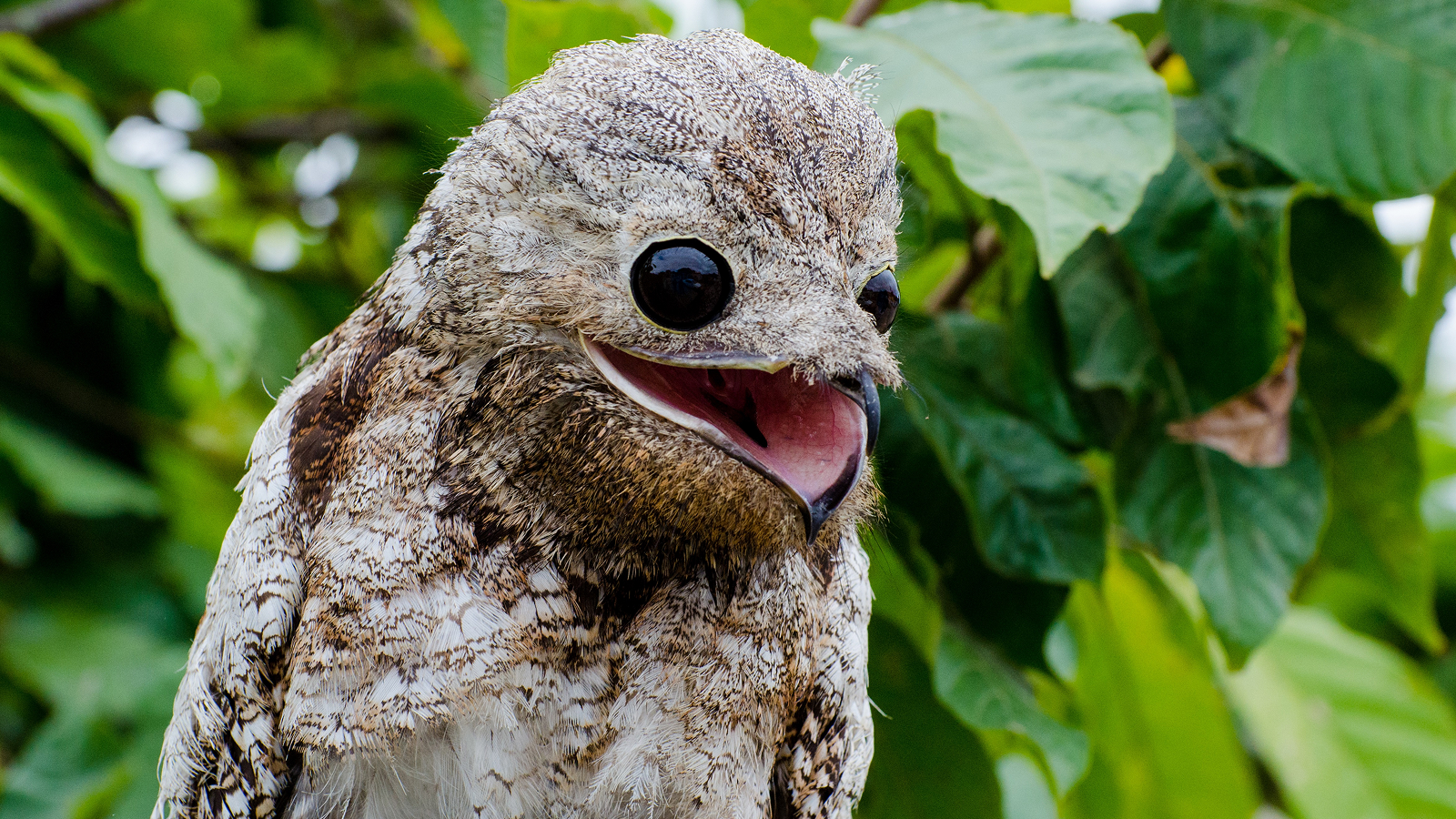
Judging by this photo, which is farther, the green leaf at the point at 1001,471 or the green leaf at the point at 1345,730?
the green leaf at the point at 1345,730

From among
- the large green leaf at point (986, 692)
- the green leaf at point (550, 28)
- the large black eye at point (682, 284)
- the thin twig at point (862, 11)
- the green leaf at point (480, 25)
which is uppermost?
the large black eye at point (682, 284)

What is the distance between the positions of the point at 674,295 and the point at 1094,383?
124cm

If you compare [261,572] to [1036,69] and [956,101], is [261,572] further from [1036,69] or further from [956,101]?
[1036,69]

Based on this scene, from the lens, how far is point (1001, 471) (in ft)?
7.25

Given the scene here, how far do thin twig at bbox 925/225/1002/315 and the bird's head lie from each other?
3.72ft

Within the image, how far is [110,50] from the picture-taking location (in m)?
3.78

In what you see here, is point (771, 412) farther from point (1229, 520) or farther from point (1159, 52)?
point (1159, 52)

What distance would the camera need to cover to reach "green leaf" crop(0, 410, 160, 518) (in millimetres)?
3301

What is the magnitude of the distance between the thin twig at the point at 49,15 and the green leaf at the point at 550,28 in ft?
5.29

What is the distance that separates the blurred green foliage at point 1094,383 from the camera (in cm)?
206

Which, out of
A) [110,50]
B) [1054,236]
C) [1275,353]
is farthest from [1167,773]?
[110,50]

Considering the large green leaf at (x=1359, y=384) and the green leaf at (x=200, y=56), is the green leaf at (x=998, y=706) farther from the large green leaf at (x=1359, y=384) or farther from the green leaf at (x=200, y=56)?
the green leaf at (x=200, y=56)

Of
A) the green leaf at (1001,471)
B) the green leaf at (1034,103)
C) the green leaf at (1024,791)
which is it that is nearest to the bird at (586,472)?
the green leaf at (1034,103)

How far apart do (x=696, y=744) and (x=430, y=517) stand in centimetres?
42
